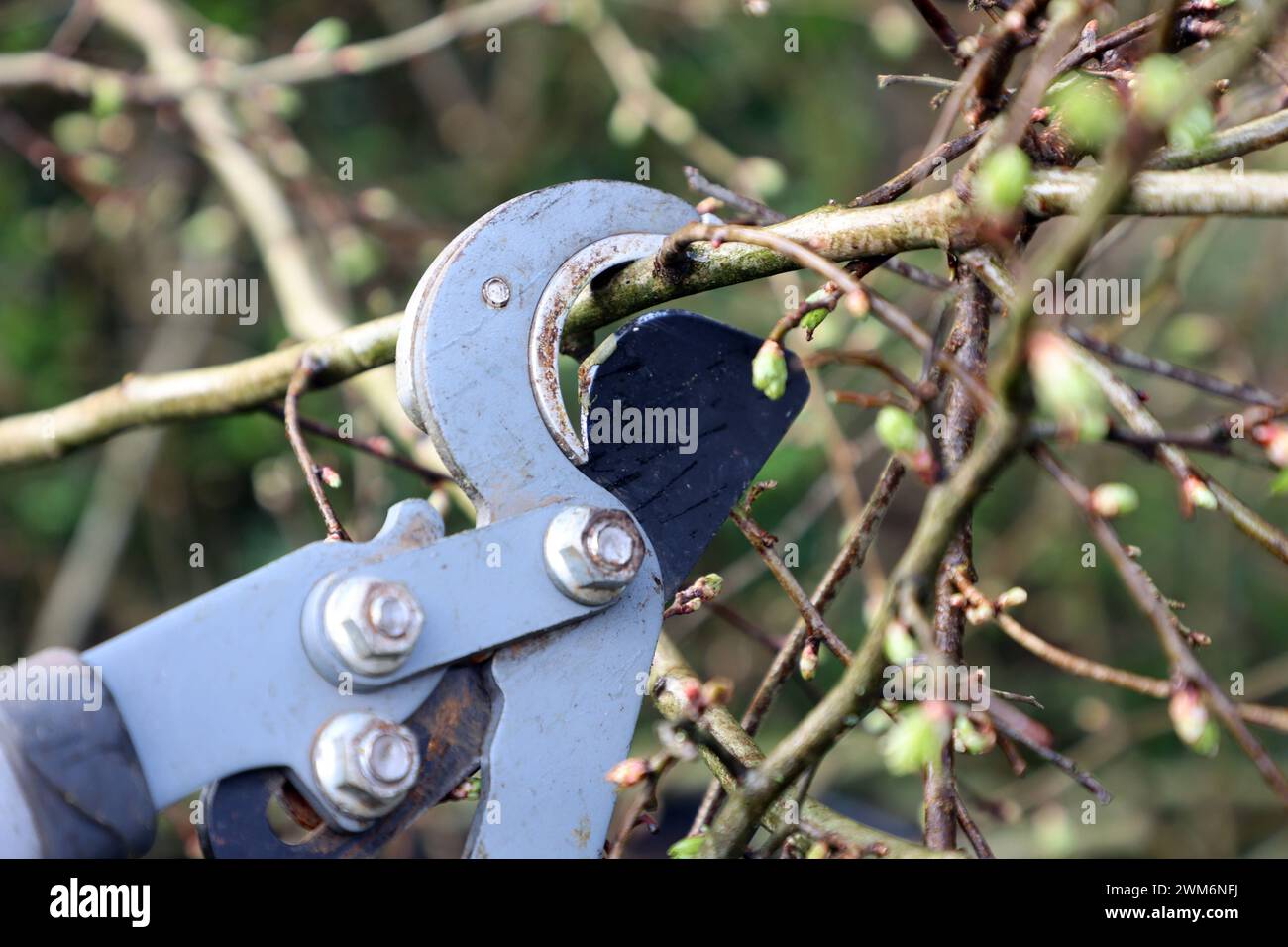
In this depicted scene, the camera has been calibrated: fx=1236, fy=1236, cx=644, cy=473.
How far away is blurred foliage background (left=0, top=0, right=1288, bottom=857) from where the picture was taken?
12.2 ft

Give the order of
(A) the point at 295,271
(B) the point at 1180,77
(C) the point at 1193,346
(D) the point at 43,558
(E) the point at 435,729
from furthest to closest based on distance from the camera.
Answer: (D) the point at 43,558
(C) the point at 1193,346
(A) the point at 295,271
(E) the point at 435,729
(B) the point at 1180,77

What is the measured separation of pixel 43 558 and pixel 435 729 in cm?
367

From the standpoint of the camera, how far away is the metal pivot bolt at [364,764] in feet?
3.49

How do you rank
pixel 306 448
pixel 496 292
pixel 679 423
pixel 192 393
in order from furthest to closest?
pixel 192 393 < pixel 306 448 < pixel 679 423 < pixel 496 292

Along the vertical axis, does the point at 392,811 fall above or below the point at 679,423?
below

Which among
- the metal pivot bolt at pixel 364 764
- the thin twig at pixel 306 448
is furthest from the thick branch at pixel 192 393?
the metal pivot bolt at pixel 364 764

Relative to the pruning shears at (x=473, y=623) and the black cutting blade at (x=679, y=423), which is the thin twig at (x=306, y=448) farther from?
the black cutting blade at (x=679, y=423)

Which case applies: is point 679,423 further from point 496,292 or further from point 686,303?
point 686,303

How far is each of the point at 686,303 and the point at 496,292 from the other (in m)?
3.02

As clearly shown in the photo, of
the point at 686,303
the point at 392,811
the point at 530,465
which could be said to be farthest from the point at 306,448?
the point at 686,303

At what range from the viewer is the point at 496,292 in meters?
1.20

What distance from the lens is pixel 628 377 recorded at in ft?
4.22
